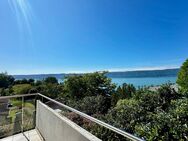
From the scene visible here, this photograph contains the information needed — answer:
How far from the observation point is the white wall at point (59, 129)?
6.41 ft

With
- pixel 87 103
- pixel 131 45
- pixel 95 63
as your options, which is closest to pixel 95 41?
pixel 131 45

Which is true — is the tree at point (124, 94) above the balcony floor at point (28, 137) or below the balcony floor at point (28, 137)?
above

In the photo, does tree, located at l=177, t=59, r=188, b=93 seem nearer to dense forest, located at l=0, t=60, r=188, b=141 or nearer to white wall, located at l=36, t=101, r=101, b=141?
dense forest, located at l=0, t=60, r=188, b=141

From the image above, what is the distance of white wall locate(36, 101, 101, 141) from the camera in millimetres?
1953

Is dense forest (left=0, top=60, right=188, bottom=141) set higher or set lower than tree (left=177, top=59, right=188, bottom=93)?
lower

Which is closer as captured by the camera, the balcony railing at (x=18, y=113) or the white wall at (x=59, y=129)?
the white wall at (x=59, y=129)

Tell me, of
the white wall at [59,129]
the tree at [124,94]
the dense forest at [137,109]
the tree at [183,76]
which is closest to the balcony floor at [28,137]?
the white wall at [59,129]

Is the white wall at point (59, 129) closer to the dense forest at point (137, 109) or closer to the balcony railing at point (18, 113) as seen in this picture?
the balcony railing at point (18, 113)

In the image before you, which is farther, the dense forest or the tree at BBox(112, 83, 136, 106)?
the tree at BBox(112, 83, 136, 106)

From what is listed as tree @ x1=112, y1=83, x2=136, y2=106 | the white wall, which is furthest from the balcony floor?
tree @ x1=112, y1=83, x2=136, y2=106

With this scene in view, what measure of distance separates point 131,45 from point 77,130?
1497cm

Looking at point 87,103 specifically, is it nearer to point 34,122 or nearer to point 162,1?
point 34,122

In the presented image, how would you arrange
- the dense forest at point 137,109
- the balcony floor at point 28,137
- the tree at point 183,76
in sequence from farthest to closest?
the tree at point 183,76 → the balcony floor at point 28,137 → the dense forest at point 137,109

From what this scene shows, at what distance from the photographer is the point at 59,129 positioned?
8.89 ft
